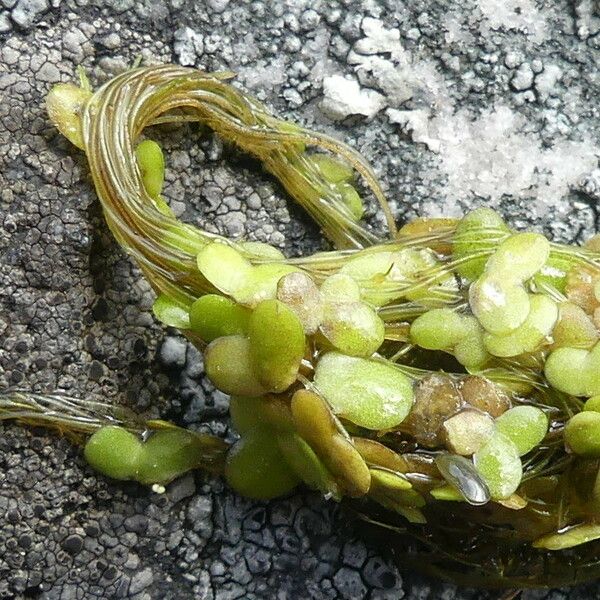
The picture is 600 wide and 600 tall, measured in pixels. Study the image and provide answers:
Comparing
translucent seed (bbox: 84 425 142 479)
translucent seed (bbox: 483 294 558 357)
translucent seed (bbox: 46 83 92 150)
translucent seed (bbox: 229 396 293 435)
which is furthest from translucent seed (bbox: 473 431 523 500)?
translucent seed (bbox: 46 83 92 150)

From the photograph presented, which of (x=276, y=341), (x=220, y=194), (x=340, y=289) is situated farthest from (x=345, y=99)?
(x=276, y=341)

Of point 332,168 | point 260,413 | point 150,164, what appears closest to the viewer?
point 260,413

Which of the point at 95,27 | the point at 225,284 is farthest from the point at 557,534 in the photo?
the point at 95,27

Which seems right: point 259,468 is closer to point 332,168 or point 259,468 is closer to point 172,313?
point 172,313

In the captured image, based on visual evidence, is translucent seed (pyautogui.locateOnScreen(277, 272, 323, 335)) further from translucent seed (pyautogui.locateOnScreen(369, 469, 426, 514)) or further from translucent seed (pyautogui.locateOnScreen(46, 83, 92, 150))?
translucent seed (pyautogui.locateOnScreen(46, 83, 92, 150))

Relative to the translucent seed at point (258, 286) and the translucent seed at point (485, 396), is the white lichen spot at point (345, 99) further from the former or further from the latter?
the translucent seed at point (485, 396)

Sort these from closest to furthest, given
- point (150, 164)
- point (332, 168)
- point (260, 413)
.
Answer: point (260, 413), point (150, 164), point (332, 168)

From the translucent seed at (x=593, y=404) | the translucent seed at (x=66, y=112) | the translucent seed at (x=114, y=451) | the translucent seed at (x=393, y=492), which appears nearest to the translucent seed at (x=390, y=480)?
the translucent seed at (x=393, y=492)

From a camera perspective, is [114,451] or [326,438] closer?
[326,438]

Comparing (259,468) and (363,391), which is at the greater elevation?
(363,391)
